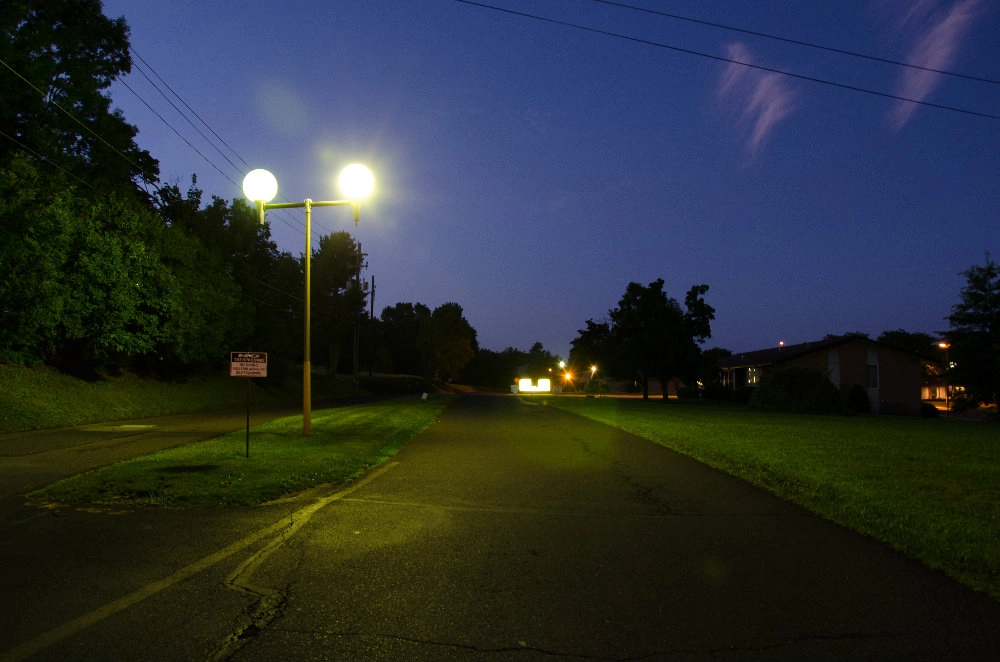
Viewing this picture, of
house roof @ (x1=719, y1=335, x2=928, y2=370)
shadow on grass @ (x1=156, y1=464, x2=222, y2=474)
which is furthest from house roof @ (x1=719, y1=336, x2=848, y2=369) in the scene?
shadow on grass @ (x1=156, y1=464, x2=222, y2=474)

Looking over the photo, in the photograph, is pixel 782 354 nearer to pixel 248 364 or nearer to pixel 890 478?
pixel 890 478

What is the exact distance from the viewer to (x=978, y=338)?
117ft

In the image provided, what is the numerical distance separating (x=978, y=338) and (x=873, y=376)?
5.97m

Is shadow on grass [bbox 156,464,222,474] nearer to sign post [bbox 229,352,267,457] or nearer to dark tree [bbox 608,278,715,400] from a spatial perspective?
sign post [bbox 229,352,267,457]

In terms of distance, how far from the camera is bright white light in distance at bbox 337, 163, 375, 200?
14172 millimetres

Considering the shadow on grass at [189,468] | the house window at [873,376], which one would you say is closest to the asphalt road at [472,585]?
the shadow on grass at [189,468]

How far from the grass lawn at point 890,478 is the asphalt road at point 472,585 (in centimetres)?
48

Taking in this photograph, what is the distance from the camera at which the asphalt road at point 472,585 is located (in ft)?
13.0

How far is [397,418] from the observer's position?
2269 cm

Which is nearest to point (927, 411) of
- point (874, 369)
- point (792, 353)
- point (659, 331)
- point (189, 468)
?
point (874, 369)

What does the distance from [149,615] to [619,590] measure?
3.34 meters

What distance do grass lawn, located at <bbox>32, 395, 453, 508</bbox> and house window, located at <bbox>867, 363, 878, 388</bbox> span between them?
3495cm

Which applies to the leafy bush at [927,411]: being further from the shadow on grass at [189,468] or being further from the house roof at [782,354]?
the shadow on grass at [189,468]

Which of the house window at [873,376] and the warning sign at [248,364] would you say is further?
the house window at [873,376]
